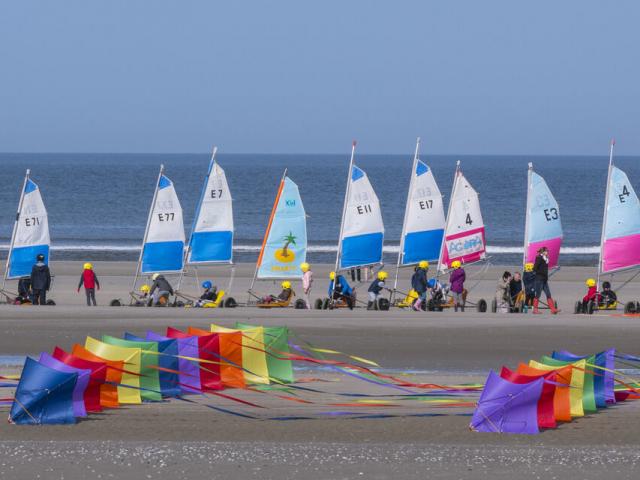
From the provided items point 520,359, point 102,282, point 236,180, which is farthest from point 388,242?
point 236,180

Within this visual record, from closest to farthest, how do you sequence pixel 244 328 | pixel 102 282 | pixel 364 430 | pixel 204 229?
pixel 364 430
pixel 244 328
pixel 204 229
pixel 102 282

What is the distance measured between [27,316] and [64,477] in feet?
36.8

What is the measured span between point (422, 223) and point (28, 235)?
28.2 feet

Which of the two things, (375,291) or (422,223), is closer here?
(375,291)

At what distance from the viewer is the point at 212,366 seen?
12711mm

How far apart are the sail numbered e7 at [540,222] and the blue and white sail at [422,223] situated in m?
2.13

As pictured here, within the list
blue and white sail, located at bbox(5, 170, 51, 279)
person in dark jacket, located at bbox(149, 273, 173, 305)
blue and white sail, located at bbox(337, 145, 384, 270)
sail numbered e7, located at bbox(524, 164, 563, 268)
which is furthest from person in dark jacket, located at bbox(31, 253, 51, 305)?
sail numbered e7, located at bbox(524, 164, 563, 268)

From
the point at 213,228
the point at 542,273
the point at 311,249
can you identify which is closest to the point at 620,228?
the point at 542,273

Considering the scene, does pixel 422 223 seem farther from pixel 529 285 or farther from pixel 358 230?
pixel 529 285

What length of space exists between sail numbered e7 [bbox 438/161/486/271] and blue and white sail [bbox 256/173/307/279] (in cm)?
320

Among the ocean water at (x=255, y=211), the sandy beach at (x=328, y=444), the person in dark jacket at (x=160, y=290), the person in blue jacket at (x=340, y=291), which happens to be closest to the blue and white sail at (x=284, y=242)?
the person in blue jacket at (x=340, y=291)

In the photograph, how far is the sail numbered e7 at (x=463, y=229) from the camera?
25.3m

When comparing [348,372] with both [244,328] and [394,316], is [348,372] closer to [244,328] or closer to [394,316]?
[244,328]

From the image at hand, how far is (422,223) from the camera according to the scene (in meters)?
25.7
